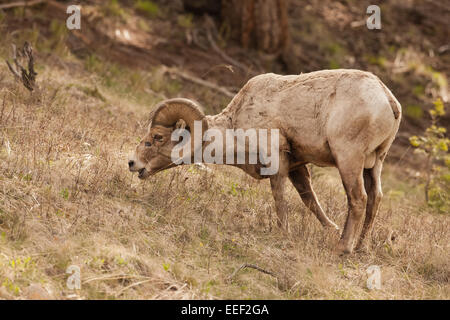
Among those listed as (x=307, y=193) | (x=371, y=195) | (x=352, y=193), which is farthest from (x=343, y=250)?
(x=307, y=193)

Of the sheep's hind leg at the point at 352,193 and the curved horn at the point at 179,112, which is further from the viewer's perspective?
the curved horn at the point at 179,112

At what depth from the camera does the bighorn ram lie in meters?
7.00

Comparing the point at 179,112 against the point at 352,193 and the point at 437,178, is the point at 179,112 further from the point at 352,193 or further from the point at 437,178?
the point at 437,178

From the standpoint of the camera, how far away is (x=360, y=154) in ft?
23.1

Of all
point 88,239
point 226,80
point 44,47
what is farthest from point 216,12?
point 88,239

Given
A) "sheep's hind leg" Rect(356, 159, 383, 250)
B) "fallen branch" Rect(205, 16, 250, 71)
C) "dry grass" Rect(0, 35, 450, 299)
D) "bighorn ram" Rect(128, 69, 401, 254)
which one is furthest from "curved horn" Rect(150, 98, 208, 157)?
"fallen branch" Rect(205, 16, 250, 71)

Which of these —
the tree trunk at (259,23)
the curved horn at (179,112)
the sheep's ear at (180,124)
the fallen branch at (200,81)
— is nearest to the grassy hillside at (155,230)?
the sheep's ear at (180,124)

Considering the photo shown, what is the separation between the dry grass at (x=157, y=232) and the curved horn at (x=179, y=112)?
2.89 ft

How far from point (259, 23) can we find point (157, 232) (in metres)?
11.9

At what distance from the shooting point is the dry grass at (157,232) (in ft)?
19.7

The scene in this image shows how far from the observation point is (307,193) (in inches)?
330

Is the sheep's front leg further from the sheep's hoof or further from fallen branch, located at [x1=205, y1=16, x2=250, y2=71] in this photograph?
fallen branch, located at [x1=205, y1=16, x2=250, y2=71]

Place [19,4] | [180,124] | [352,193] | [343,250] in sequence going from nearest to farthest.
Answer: [352,193] < [343,250] < [180,124] < [19,4]

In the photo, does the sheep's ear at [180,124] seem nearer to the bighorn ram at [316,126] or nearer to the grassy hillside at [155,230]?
the bighorn ram at [316,126]
